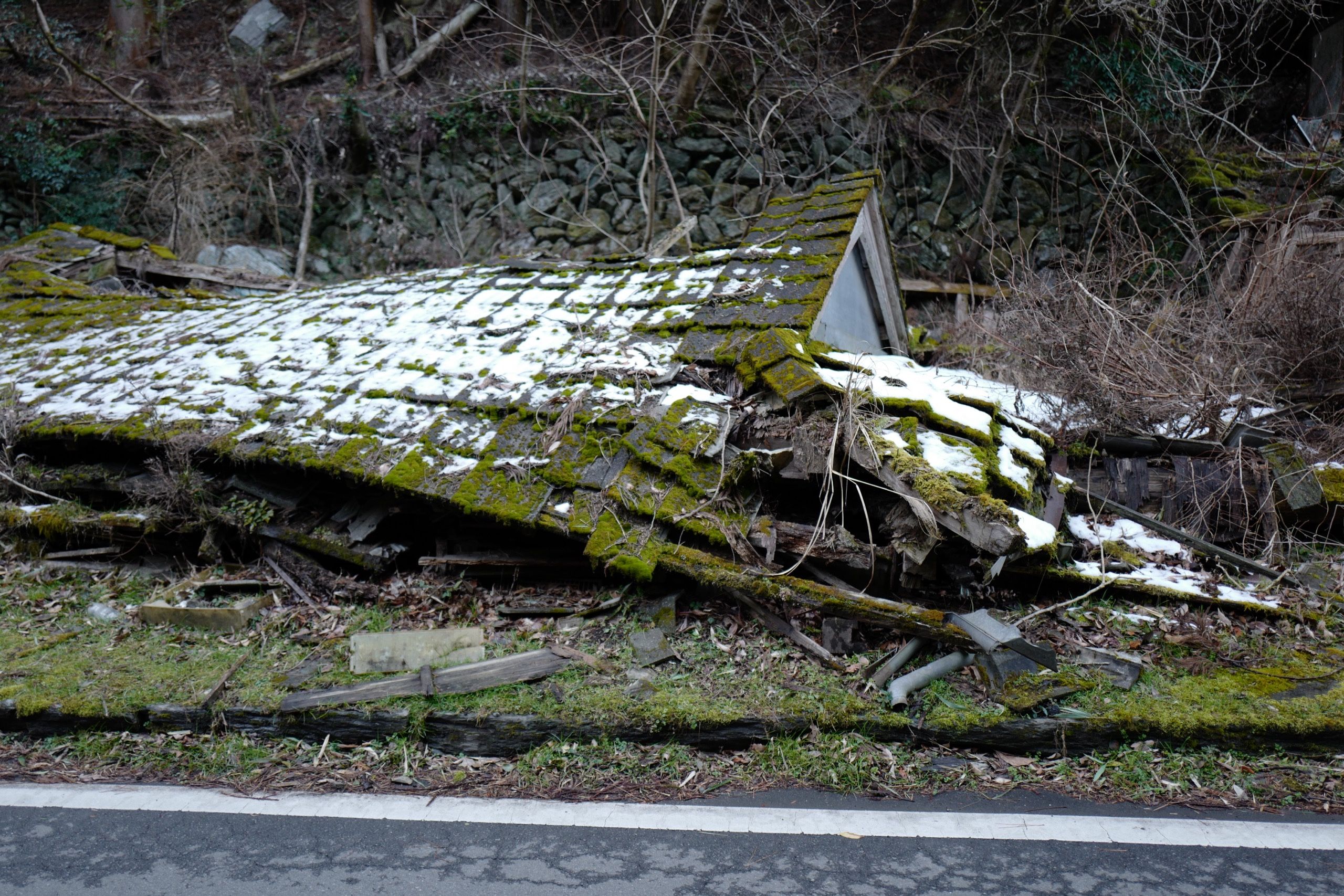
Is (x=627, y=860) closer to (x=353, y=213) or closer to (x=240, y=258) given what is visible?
(x=240, y=258)

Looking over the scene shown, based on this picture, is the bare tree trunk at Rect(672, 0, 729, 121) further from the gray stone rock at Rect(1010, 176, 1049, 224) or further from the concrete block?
the concrete block

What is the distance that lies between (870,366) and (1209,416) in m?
2.63

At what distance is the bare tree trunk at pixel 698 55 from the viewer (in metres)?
11.9

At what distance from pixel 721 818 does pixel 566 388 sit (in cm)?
283

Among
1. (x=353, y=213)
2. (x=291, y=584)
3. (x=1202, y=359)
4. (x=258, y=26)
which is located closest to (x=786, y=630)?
(x=291, y=584)

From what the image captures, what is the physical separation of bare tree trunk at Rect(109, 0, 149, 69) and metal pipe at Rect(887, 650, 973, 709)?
20477 millimetres

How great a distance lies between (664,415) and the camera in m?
4.63

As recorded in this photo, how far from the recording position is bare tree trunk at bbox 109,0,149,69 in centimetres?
1698

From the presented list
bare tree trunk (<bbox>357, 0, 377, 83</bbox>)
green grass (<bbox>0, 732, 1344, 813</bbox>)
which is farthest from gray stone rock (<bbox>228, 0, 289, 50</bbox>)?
green grass (<bbox>0, 732, 1344, 813</bbox>)

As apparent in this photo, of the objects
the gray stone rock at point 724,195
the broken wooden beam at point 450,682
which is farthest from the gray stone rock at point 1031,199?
the broken wooden beam at point 450,682

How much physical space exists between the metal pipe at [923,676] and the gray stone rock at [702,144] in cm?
1203

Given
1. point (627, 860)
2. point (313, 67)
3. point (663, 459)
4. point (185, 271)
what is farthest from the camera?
point (313, 67)

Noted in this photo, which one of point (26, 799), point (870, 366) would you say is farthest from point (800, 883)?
point (26, 799)

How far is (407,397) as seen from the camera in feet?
17.5
